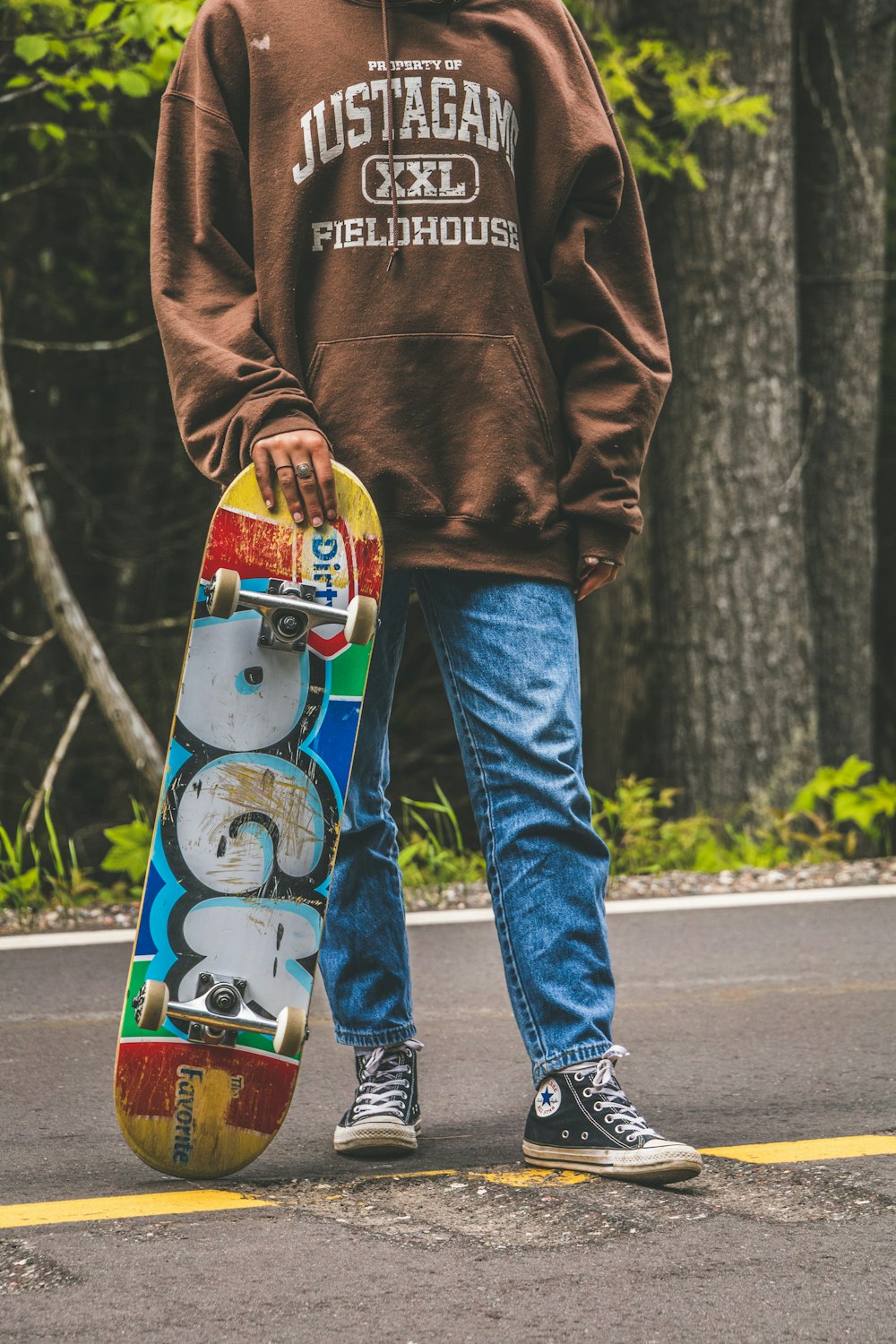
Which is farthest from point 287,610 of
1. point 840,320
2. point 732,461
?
point 840,320

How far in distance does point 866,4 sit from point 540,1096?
21.5ft

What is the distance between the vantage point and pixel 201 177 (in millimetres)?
2691

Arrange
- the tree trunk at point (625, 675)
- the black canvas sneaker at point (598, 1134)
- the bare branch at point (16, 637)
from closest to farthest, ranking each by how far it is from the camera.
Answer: the black canvas sneaker at point (598, 1134) → the bare branch at point (16, 637) → the tree trunk at point (625, 675)

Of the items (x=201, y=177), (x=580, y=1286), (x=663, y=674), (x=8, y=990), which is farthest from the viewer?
(x=663, y=674)

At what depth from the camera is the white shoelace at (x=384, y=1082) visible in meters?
2.65

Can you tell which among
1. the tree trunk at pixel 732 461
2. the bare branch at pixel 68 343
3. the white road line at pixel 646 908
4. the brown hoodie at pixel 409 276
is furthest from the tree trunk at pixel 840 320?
the brown hoodie at pixel 409 276

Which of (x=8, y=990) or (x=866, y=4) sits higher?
(x=866, y=4)

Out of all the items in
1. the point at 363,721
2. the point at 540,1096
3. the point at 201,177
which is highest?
the point at 201,177

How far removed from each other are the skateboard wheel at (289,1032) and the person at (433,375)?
277 millimetres

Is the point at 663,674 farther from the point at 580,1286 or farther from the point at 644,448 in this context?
the point at 580,1286

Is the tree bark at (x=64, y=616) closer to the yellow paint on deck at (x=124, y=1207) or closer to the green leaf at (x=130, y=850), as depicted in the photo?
the green leaf at (x=130, y=850)

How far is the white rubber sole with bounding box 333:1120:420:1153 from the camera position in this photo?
261 cm

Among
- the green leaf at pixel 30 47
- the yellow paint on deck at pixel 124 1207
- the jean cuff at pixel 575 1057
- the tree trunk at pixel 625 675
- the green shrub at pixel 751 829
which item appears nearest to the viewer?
the yellow paint on deck at pixel 124 1207

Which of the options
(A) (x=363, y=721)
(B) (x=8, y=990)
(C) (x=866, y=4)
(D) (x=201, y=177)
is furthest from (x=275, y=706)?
(C) (x=866, y=4)
